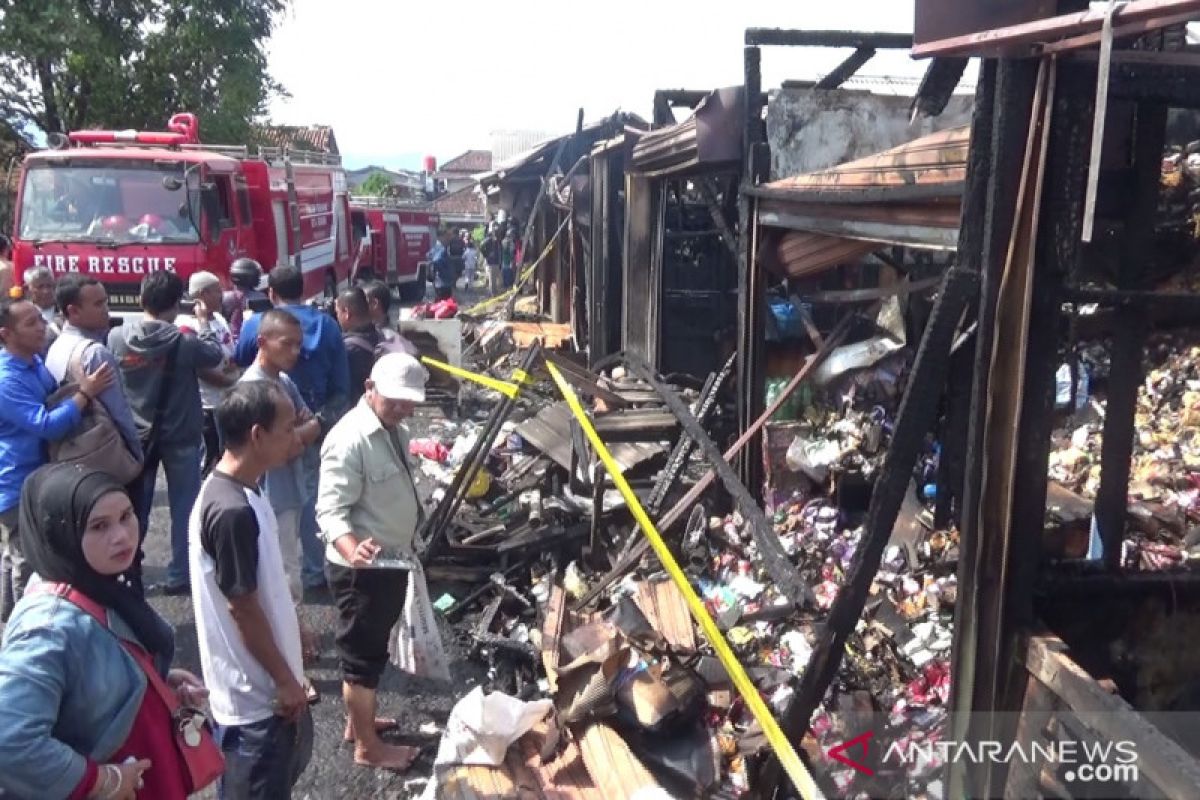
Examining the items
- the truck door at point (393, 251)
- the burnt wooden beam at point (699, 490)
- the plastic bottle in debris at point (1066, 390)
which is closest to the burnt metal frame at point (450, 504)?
the burnt wooden beam at point (699, 490)

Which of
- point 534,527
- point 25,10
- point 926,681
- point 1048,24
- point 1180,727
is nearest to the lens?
point 1048,24

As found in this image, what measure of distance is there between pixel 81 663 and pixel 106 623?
0.11 meters

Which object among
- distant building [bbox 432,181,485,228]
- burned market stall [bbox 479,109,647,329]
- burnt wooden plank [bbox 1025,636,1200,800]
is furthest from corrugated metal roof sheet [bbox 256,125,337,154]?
burnt wooden plank [bbox 1025,636,1200,800]

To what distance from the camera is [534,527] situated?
5801 mm

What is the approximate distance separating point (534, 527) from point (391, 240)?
17.3 m

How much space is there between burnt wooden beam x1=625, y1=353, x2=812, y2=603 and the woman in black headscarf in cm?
265

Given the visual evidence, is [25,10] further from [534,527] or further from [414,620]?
[414,620]

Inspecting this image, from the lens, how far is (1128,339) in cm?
283

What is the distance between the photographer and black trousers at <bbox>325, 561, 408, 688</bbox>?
11.7 ft

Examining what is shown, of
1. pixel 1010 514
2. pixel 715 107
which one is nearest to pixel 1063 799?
pixel 1010 514

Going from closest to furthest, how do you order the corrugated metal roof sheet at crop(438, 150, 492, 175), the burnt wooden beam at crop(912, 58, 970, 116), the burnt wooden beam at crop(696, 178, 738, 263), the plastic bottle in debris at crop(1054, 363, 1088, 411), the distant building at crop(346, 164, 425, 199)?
the burnt wooden beam at crop(912, 58, 970, 116)
the burnt wooden beam at crop(696, 178, 738, 263)
the plastic bottle in debris at crop(1054, 363, 1088, 411)
the distant building at crop(346, 164, 425, 199)
the corrugated metal roof sheet at crop(438, 150, 492, 175)

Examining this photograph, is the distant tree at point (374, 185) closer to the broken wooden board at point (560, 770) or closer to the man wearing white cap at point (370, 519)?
the man wearing white cap at point (370, 519)

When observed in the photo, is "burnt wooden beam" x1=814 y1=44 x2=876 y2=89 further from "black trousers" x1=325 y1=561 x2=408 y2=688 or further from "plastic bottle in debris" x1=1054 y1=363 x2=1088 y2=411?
"black trousers" x1=325 y1=561 x2=408 y2=688

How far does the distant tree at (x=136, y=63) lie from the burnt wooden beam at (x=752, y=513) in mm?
15322
